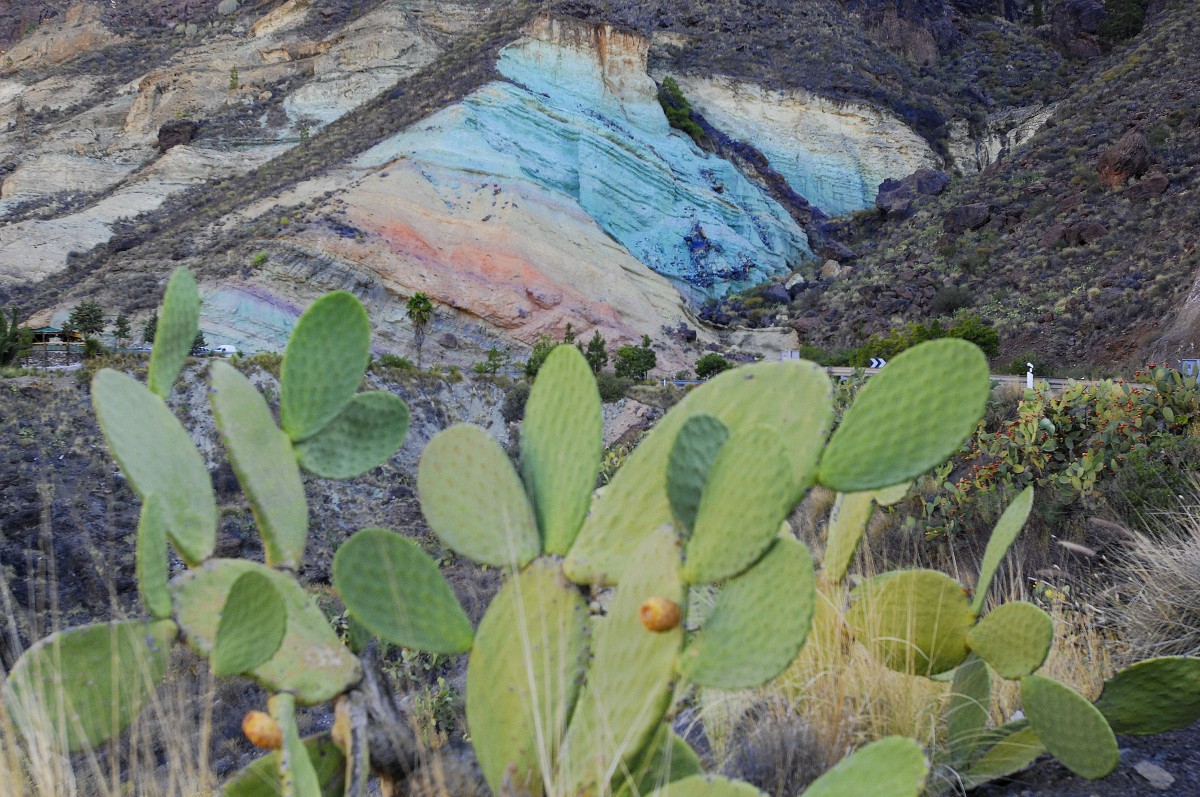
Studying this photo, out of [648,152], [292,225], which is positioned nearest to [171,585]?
[292,225]

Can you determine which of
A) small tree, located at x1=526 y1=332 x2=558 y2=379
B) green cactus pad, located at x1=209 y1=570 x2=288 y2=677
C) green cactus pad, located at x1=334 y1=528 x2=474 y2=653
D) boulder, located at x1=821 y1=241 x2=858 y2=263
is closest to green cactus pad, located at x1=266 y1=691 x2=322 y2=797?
green cactus pad, located at x1=209 y1=570 x2=288 y2=677

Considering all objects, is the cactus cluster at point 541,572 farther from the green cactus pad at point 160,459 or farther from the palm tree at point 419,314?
the palm tree at point 419,314

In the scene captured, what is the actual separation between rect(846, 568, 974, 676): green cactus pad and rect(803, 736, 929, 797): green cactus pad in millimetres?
892

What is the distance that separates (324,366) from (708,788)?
155 centimetres

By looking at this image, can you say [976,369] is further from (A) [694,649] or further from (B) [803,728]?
(B) [803,728]

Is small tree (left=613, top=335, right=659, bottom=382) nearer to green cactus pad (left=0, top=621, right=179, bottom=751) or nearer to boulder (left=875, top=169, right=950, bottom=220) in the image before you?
boulder (left=875, top=169, right=950, bottom=220)

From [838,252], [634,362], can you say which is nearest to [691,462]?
[634,362]

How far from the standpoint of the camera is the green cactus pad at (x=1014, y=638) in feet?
8.52

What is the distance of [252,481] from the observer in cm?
247

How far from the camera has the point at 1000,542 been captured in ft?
9.64

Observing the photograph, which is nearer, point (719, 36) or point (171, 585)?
point (171, 585)

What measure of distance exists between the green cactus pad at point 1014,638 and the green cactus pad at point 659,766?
3.39ft

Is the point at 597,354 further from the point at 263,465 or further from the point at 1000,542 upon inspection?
the point at 263,465

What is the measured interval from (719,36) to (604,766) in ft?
190
